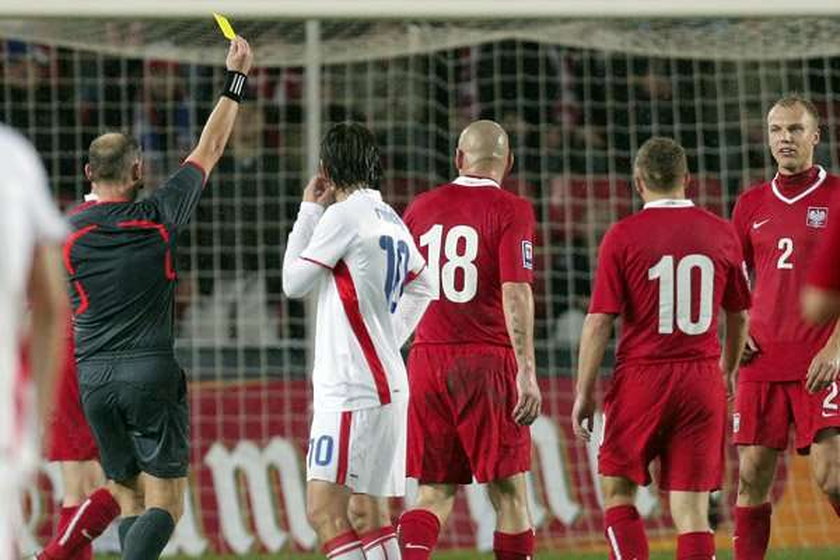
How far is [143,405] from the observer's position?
684 centimetres

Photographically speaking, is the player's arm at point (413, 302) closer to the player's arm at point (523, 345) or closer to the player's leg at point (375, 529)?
the player's arm at point (523, 345)

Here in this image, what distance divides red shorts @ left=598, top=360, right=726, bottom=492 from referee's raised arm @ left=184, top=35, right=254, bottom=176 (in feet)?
5.90

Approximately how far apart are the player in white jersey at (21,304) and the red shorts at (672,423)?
362cm

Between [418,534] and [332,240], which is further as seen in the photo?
[418,534]

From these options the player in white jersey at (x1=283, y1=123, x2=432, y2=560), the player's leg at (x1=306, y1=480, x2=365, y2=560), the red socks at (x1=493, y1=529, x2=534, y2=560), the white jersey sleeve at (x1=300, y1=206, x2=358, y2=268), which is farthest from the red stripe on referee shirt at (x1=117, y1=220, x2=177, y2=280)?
the red socks at (x1=493, y1=529, x2=534, y2=560)

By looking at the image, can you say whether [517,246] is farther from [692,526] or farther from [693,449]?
[692,526]

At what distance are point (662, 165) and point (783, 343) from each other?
131 centimetres

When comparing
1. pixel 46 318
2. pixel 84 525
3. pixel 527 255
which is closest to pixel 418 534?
pixel 527 255

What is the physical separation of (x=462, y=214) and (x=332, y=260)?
1.22 metres

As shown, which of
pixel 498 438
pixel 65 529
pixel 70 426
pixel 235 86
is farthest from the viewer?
pixel 70 426

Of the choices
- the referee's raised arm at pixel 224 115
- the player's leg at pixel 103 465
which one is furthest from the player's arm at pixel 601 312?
the player's leg at pixel 103 465

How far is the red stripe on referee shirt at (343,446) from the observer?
20.2ft

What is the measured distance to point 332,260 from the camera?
616 cm

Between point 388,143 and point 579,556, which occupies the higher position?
point 388,143
